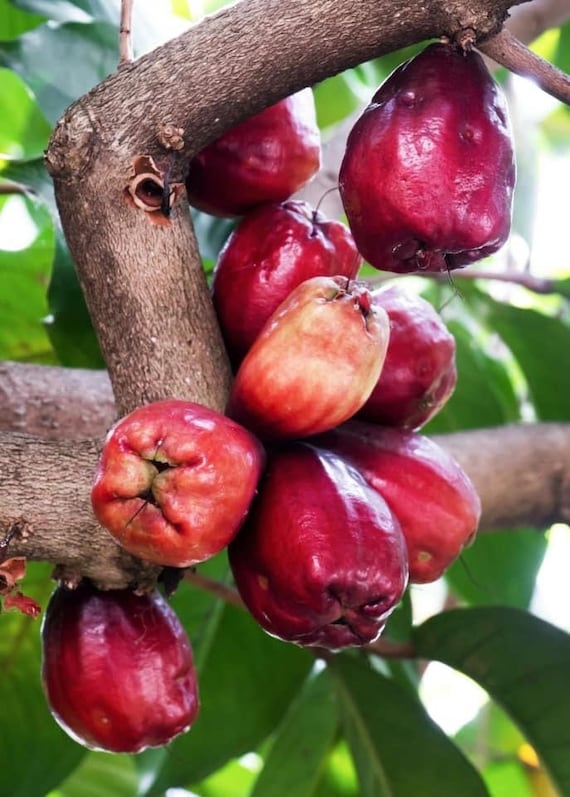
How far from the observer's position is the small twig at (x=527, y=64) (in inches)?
26.1

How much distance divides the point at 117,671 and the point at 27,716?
0.41m

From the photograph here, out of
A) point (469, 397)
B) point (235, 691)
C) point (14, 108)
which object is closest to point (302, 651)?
point (235, 691)

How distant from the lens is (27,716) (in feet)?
3.68

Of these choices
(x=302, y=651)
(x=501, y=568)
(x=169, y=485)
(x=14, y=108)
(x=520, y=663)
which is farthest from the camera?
(x=14, y=108)

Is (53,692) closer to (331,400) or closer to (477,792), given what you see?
(331,400)

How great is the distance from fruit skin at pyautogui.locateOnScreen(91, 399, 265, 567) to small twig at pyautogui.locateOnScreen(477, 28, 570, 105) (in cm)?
30

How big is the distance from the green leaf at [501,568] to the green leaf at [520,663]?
0.28 meters

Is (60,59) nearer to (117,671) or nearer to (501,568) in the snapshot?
(117,671)

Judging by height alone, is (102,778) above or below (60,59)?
below

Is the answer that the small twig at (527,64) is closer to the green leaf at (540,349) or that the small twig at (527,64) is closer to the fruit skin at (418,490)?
the fruit skin at (418,490)

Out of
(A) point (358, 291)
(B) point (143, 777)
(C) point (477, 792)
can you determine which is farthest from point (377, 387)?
(B) point (143, 777)

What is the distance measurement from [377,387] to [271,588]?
0.21m

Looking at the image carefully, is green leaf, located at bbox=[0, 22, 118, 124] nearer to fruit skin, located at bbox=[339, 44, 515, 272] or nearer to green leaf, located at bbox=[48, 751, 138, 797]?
fruit skin, located at bbox=[339, 44, 515, 272]

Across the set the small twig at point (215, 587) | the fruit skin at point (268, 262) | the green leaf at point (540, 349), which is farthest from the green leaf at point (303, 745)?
the fruit skin at point (268, 262)
